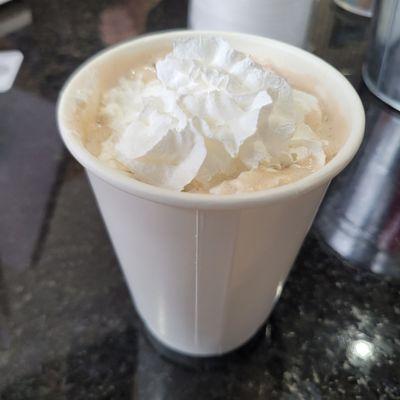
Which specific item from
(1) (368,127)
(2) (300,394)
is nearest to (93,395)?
(2) (300,394)

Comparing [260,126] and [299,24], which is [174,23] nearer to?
[299,24]

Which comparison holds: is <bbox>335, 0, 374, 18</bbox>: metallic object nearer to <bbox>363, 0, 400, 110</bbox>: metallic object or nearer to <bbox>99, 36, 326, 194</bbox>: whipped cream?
<bbox>363, 0, 400, 110</bbox>: metallic object

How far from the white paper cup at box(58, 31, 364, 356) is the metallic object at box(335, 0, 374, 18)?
0.52 metres

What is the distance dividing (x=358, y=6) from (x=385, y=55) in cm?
24

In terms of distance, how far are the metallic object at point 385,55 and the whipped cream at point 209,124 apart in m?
0.32

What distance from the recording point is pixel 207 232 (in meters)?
0.28

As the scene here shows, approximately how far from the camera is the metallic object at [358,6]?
81 cm

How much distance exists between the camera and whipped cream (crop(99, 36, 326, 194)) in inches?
11.4

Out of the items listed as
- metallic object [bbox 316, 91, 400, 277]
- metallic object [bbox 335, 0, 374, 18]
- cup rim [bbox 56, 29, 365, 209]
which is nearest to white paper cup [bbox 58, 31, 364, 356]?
cup rim [bbox 56, 29, 365, 209]

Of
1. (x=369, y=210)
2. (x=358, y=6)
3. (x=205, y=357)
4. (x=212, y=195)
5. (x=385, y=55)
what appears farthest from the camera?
(x=358, y=6)

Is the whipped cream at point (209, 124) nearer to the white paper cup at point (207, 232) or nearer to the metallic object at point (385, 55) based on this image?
the white paper cup at point (207, 232)

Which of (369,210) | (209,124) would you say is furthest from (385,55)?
(209,124)

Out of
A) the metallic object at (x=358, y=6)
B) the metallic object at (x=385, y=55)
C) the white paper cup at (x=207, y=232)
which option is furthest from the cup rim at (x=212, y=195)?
the metallic object at (x=358, y=6)

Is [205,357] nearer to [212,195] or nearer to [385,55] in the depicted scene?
[212,195]
